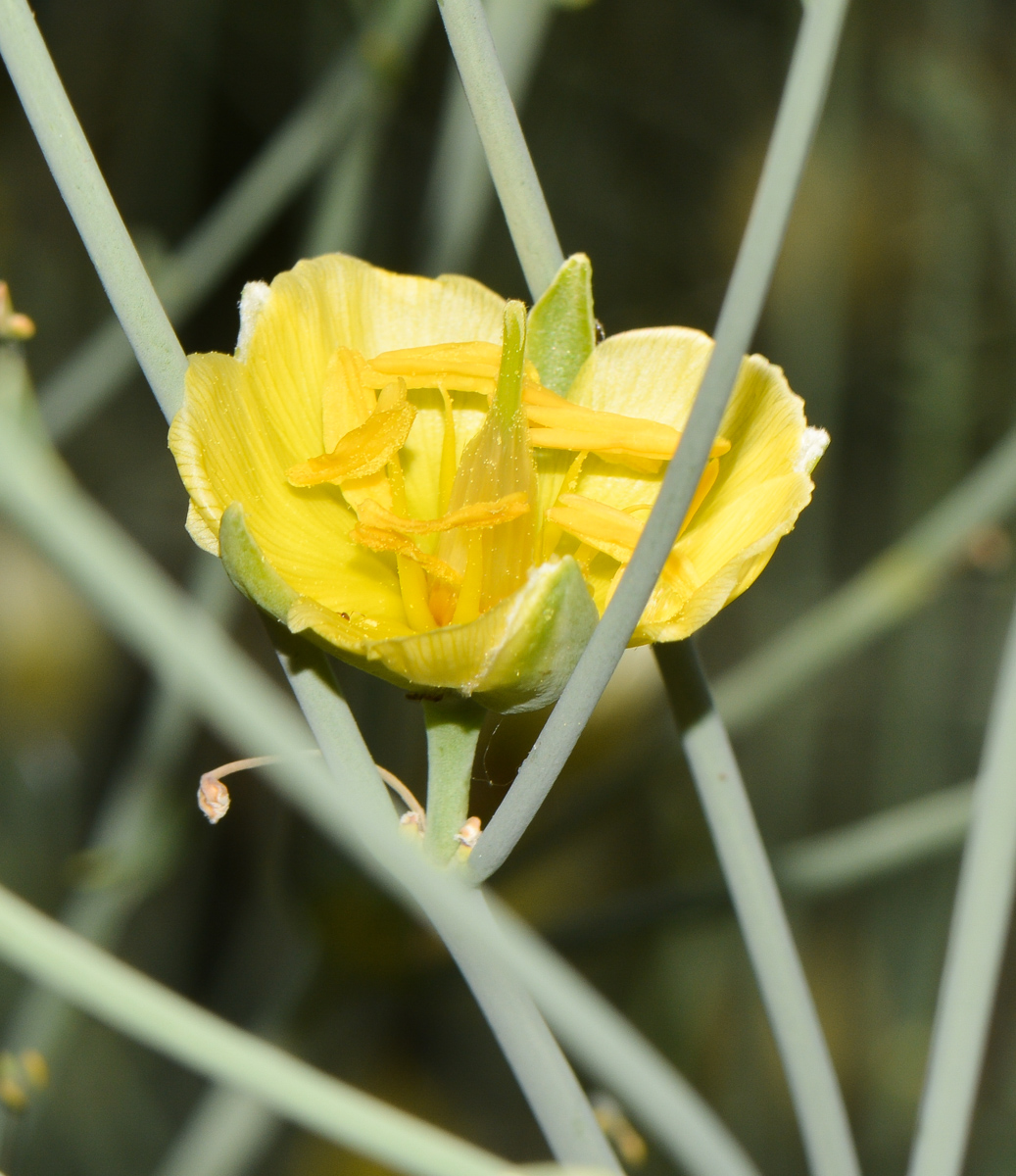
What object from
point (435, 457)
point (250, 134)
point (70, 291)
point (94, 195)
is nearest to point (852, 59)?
point (250, 134)

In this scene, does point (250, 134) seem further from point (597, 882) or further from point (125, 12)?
point (597, 882)

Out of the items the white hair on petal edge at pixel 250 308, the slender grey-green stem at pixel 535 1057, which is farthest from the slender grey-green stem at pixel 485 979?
the white hair on petal edge at pixel 250 308

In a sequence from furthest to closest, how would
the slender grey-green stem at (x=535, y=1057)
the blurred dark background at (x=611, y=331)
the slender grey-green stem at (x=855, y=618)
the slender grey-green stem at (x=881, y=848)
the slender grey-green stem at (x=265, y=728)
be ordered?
the blurred dark background at (x=611, y=331) → the slender grey-green stem at (x=855, y=618) → the slender grey-green stem at (x=881, y=848) → the slender grey-green stem at (x=535, y=1057) → the slender grey-green stem at (x=265, y=728)

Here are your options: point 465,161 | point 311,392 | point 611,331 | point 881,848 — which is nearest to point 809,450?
point 311,392

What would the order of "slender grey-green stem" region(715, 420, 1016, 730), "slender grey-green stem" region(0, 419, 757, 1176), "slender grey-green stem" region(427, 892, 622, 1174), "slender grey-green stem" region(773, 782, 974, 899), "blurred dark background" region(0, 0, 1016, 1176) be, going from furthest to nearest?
"blurred dark background" region(0, 0, 1016, 1176)
"slender grey-green stem" region(715, 420, 1016, 730)
"slender grey-green stem" region(773, 782, 974, 899)
"slender grey-green stem" region(427, 892, 622, 1174)
"slender grey-green stem" region(0, 419, 757, 1176)

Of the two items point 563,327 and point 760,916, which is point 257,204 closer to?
point 563,327

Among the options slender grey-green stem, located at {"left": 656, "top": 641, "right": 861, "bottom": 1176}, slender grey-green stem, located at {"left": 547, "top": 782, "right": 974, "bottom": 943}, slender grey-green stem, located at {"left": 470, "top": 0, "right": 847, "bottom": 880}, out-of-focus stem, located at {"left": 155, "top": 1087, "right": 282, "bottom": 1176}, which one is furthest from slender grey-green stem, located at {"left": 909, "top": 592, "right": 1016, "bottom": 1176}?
out-of-focus stem, located at {"left": 155, "top": 1087, "right": 282, "bottom": 1176}

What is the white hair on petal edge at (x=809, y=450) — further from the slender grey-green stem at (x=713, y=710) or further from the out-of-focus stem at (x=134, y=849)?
the out-of-focus stem at (x=134, y=849)

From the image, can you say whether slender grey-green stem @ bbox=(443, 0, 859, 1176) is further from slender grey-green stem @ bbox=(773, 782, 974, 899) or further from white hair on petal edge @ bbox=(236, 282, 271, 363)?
slender grey-green stem @ bbox=(773, 782, 974, 899)
